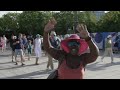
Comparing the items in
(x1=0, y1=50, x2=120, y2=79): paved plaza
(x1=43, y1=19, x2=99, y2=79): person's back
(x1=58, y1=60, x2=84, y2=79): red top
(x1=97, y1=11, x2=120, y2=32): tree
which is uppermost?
(x1=97, y1=11, x2=120, y2=32): tree

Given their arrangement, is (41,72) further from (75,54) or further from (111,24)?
(111,24)

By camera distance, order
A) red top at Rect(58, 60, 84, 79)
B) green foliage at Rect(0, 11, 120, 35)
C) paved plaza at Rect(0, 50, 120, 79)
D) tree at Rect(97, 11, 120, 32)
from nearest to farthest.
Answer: red top at Rect(58, 60, 84, 79), paved plaza at Rect(0, 50, 120, 79), tree at Rect(97, 11, 120, 32), green foliage at Rect(0, 11, 120, 35)

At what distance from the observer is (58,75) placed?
2729 mm

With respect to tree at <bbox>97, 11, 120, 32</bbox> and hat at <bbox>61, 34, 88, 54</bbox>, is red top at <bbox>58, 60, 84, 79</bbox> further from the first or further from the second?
tree at <bbox>97, 11, 120, 32</bbox>

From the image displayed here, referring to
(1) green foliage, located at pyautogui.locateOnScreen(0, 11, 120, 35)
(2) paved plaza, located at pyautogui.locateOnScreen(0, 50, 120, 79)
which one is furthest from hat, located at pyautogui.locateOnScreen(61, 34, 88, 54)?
(1) green foliage, located at pyautogui.locateOnScreen(0, 11, 120, 35)

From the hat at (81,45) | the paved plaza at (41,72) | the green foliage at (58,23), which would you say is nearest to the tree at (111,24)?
the green foliage at (58,23)

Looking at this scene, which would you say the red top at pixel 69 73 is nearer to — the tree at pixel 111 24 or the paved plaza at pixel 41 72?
the paved plaza at pixel 41 72

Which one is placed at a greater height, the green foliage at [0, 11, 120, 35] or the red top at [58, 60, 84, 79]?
the green foliage at [0, 11, 120, 35]
